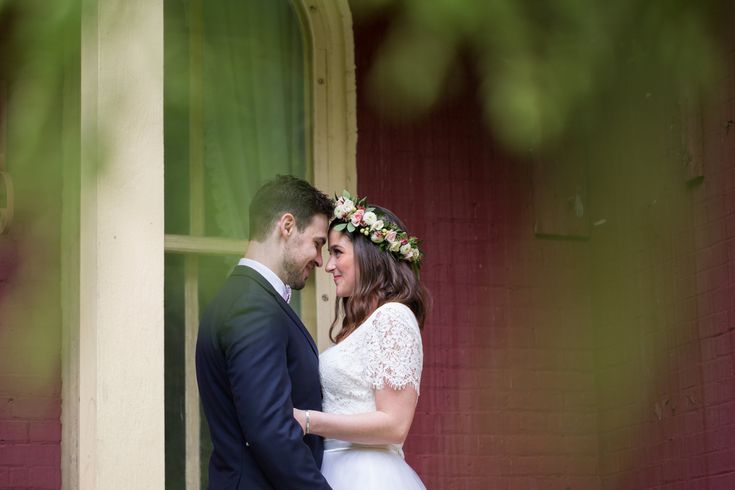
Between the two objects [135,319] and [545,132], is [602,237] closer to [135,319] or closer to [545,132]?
[545,132]

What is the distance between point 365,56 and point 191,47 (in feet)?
3.09

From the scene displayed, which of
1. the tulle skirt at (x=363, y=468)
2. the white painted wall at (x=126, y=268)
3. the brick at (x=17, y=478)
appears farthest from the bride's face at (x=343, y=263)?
the brick at (x=17, y=478)

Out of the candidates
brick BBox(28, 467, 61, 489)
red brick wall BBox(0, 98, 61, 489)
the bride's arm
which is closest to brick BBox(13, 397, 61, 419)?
red brick wall BBox(0, 98, 61, 489)

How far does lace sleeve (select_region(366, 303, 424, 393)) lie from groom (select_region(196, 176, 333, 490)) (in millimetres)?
229

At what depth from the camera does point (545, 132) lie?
291 inches

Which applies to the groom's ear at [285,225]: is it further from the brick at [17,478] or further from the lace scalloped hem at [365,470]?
the brick at [17,478]

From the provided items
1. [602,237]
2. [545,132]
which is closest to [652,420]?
[602,237]

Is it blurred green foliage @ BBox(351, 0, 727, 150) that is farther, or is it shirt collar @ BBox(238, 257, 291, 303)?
blurred green foliage @ BBox(351, 0, 727, 150)

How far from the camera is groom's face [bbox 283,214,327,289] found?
Answer: 5027 millimetres

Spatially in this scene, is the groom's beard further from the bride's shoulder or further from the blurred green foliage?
the blurred green foliage

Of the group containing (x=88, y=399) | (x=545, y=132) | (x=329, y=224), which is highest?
(x=545, y=132)

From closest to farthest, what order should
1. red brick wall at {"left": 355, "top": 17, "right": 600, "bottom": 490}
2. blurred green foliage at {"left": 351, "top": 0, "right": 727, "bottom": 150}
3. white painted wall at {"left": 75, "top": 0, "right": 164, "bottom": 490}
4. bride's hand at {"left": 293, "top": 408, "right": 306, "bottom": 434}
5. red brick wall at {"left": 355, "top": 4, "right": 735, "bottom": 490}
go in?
1. white painted wall at {"left": 75, "top": 0, "right": 164, "bottom": 490}
2. bride's hand at {"left": 293, "top": 408, "right": 306, "bottom": 434}
3. blurred green foliage at {"left": 351, "top": 0, "right": 727, "bottom": 150}
4. red brick wall at {"left": 355, "top": 4, "right": 735, "bottom": 490}
5. red brick wall at {"left": 355, "top": 17, "right": 600, "bottom": 490}

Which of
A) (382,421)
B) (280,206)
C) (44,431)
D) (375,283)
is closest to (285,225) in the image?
(280,206)

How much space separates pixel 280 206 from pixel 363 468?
102 cm
